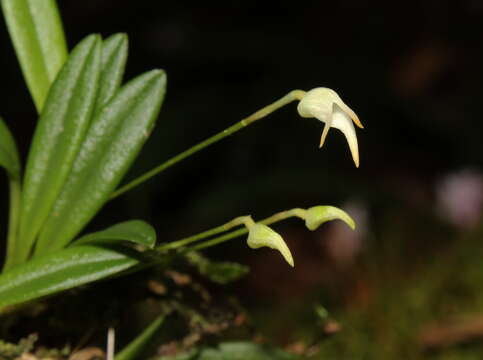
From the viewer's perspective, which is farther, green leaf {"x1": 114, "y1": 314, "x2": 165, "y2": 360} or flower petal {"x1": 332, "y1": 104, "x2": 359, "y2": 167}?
green leaf {"x1": 114, "y1": 314, "x2": 165, "y2": 360}

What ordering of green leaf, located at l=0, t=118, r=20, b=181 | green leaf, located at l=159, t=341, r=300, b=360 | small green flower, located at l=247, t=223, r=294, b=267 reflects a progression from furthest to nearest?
green leaf, located at l=159, t=341, r=300, b=360, green leaf, located at l=0, t=118, r=20, b=181, small green flower, located at l=247, t=223, r=294, b=267

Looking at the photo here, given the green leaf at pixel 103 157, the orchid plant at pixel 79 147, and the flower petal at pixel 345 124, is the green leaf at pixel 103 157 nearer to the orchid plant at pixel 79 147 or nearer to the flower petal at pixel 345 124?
the orchid plant at pixel 79 147

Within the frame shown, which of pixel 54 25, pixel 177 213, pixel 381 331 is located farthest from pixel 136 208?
pixel 54 25

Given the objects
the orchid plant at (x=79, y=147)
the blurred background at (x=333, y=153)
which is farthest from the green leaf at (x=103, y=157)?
the blurred background at (x=333, y=153)

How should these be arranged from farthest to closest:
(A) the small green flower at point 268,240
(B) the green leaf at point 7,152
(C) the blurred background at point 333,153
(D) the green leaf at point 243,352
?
(C) the blurred background at point 333,153
(D) the green leaf at point 243,352
(B) the green leaf at point 7,152
(A) the small green flower at point 268,240

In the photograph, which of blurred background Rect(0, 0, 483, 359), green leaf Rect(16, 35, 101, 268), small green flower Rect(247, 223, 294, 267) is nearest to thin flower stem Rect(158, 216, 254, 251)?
small green flower Rect(247, 223, 294, 267)

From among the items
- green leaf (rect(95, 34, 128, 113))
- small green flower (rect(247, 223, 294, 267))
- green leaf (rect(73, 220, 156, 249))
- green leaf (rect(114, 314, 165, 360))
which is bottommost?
green leaf (rect(114, 314, 165, 360))

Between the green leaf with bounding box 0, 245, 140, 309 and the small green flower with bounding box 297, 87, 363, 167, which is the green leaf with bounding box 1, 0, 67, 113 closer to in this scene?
the green leaf with bounding box 0, 245, 140, 309

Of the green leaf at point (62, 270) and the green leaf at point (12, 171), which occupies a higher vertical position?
the green leaf at point (12, 171)
